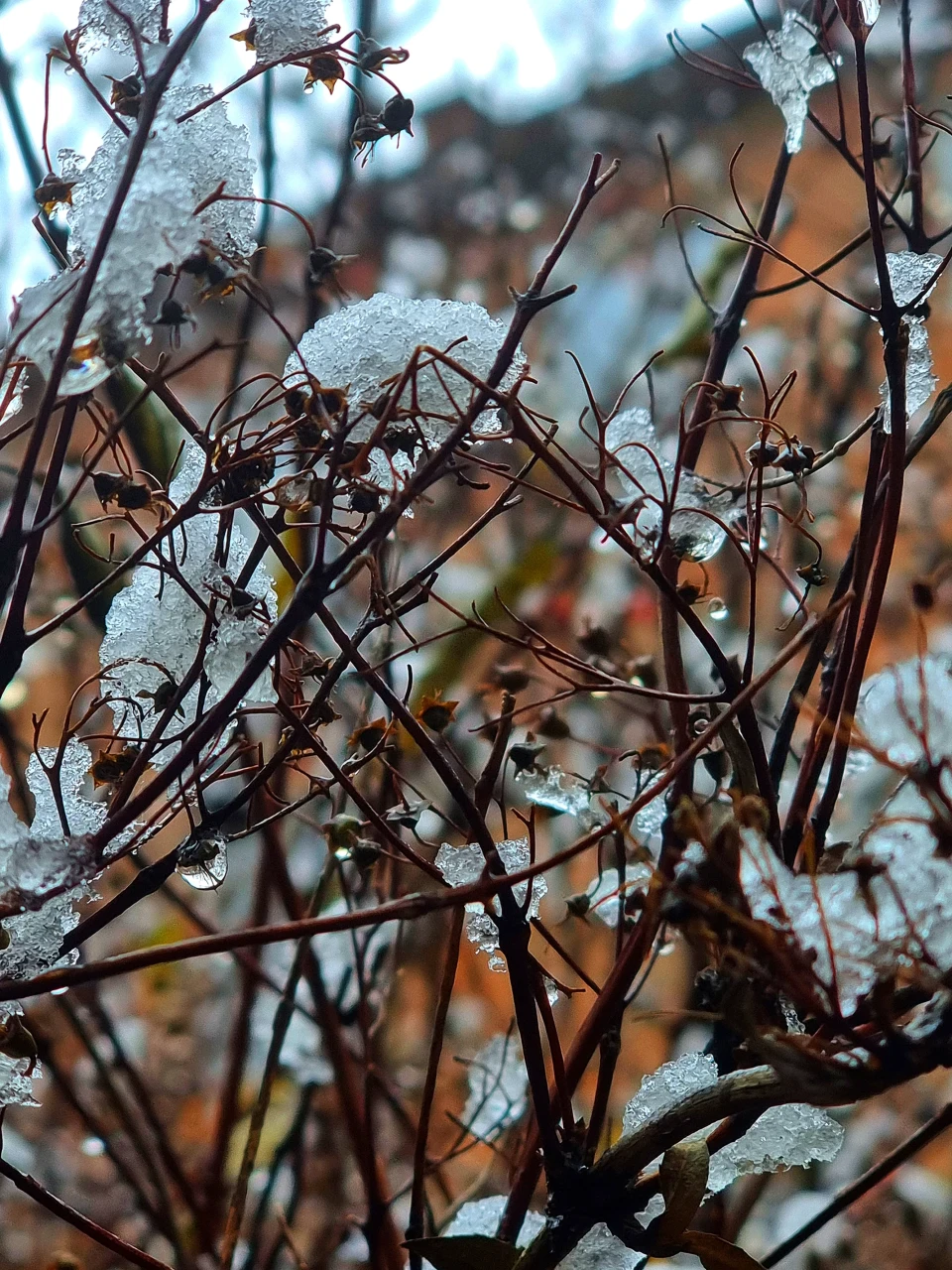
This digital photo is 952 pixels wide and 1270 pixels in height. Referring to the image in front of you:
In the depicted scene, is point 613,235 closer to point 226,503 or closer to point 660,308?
point 660,308

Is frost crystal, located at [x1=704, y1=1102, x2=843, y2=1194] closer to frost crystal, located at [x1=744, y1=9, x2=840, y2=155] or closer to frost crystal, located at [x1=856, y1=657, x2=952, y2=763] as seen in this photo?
frost crystal, located at [x1=856, y1=657, x2=952, y2=763]

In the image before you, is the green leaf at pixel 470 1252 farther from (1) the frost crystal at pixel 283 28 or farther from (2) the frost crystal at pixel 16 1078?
(1) the frost crystal at pixel 283 28

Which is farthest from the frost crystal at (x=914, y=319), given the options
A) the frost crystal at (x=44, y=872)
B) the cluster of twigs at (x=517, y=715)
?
the frost crystal at (x=44, y=872)

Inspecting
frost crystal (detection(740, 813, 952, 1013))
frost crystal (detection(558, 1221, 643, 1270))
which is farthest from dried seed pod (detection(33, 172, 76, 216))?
frost crystal (detection(558, 1221, 643, 1270))

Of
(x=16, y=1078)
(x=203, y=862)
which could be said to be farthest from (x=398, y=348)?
(x=16, y=1078)

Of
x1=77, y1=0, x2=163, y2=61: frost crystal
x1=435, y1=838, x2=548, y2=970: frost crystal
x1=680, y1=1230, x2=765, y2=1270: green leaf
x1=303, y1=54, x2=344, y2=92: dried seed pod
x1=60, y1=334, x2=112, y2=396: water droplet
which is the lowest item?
x1=680, y1=1230, x2=765, y2=1270: green leaf
